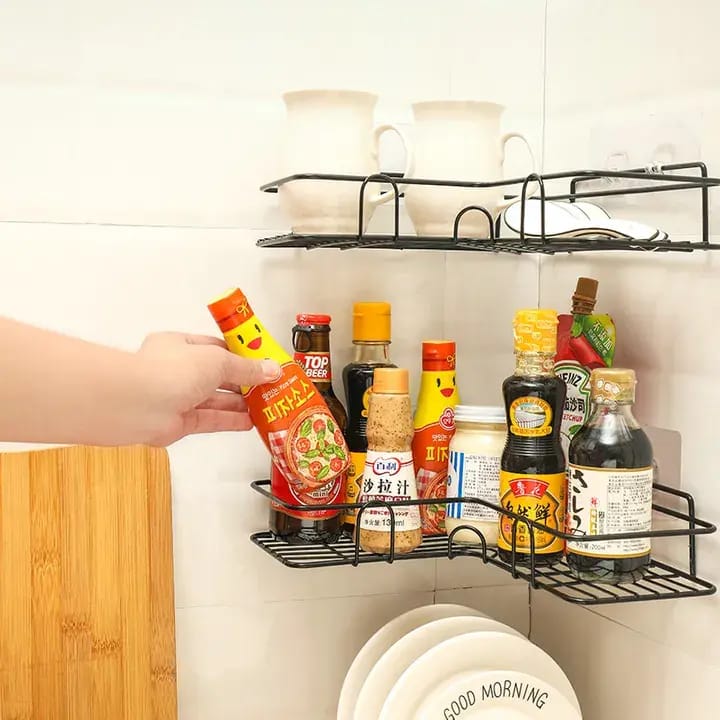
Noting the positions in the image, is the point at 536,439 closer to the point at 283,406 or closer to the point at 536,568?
the point at 536,568

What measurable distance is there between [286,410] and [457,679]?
33 centimetres

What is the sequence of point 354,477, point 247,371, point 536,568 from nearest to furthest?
point 247,371, point 536,568, point 354,477

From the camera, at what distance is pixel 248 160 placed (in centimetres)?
128

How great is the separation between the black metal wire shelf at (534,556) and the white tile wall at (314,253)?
0.03 m

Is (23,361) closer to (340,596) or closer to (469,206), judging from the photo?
(469,206)

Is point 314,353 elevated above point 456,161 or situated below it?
below

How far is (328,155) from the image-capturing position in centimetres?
111

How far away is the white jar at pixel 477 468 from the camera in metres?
1.17

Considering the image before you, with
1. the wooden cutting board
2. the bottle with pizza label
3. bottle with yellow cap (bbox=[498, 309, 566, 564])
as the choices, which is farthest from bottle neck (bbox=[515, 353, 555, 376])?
the wooden cutting board

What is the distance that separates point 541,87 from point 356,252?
30 cm

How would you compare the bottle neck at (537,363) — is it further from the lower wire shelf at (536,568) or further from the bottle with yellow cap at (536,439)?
the lower wire shelf at (536,568)

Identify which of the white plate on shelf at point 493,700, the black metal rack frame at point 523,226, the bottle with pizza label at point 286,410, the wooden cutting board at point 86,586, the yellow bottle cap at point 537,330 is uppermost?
the black metal rack frame at point 523,226

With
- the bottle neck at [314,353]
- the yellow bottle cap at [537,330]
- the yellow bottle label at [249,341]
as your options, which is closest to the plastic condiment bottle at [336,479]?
the bottle neck at [314,353]

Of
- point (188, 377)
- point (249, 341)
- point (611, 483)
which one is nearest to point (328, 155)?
point (249, 341)
